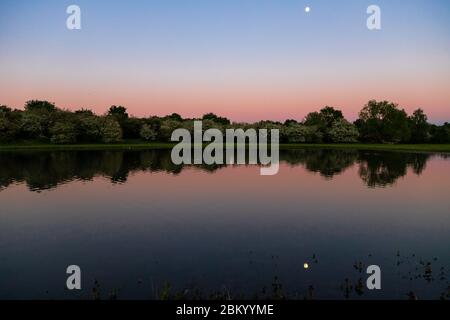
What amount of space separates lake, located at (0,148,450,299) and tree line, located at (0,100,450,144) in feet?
283

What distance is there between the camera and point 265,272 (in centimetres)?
1750

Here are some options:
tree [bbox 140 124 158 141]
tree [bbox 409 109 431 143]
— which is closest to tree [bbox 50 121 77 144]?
tree [bbox 140 124 158 141]

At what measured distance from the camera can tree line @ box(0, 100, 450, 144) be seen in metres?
120

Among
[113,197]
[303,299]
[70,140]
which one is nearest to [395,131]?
[70,140]

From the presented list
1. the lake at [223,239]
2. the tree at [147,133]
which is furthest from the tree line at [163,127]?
the lake at [223,239]

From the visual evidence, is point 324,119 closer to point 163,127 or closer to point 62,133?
point 163,127

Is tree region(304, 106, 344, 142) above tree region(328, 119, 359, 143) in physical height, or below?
above

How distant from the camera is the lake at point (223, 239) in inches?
630

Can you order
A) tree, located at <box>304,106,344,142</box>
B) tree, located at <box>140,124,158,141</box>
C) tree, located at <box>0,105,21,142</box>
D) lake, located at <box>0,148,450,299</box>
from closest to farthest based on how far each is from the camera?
lake, located at <box>0,148,450,299</box>
tree, located at <box>0,105,21,142</box>
tree, located at <box>140,124,158,141</box>
tree, located at <box>304,106,344,142</box>

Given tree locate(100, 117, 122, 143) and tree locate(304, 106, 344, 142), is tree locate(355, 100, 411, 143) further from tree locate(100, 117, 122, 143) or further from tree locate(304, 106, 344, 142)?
tree locate(100, 117, 122, 143)

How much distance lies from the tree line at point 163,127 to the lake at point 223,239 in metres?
86.3

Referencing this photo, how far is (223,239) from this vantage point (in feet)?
74.2
